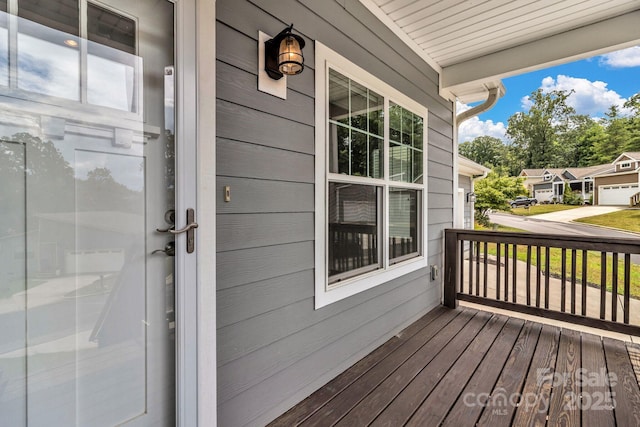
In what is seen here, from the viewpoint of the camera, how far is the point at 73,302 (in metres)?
1.03

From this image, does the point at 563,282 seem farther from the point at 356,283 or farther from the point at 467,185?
the point at 467,185

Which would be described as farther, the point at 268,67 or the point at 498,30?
the point at 498,30

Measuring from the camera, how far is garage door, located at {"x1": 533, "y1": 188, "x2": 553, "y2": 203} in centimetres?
510

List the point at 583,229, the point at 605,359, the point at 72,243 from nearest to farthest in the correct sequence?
the point at 72,243 < the point at 605,359 < the point at 583,229

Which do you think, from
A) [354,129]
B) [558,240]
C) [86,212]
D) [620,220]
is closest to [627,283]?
[558,240]

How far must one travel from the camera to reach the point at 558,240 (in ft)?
9.48

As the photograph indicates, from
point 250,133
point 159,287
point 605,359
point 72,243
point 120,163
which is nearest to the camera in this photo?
point 72,243

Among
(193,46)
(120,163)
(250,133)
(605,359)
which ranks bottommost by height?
(605,359)

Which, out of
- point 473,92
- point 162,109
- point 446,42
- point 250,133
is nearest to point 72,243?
point 162,109

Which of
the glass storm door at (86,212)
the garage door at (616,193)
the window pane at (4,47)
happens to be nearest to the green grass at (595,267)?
the garage door at (616,193)

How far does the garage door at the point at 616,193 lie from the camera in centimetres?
401

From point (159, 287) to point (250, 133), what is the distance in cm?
82

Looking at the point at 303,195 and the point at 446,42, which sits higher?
the point at 446,42

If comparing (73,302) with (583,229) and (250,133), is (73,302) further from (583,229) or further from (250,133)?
(583,229)
